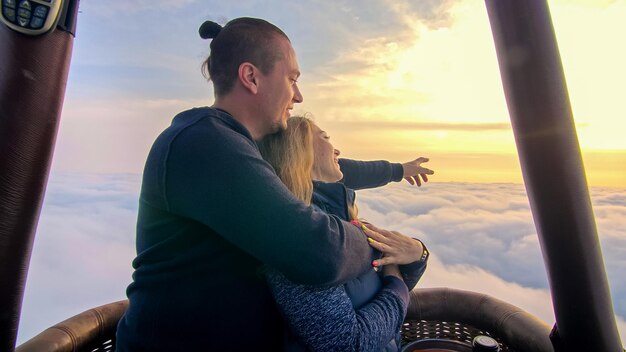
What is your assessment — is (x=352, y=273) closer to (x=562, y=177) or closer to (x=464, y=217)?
(x=562, y=177)

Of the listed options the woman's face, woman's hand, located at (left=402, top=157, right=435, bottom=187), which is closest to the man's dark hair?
the woman's face

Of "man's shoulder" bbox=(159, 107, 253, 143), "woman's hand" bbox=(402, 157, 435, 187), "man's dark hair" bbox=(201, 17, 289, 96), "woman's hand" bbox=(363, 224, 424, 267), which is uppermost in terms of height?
"man's dark hair" bbox=(201, 17, 289, 96)

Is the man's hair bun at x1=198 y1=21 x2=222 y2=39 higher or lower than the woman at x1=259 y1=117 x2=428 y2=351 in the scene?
higher

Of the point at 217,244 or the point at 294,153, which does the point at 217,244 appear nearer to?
the point at 217,244

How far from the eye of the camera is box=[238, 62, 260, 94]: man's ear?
908 mm

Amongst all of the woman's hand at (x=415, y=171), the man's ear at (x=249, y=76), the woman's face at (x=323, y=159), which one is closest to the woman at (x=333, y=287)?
the woman's face at (x=323, y=159)

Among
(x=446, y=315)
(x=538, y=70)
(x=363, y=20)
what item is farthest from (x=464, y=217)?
(x=538, y=70)

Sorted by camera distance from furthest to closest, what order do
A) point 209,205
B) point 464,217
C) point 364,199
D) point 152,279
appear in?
1. point 464,217
2. point 364,199
3. point 152,279
4. point 209,205

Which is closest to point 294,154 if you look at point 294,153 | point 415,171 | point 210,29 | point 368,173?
point 294,153

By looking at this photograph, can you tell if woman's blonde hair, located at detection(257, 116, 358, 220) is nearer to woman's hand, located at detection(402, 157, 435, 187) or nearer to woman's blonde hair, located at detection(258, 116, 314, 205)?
woman's blonde hair, located at detection(258, 116, 314, 205)

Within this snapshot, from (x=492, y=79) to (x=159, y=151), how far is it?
911mm

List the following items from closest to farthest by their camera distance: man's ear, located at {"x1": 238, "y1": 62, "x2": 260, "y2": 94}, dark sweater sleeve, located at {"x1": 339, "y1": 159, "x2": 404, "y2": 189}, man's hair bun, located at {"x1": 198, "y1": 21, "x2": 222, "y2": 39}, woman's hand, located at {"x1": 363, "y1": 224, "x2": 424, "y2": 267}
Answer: woman's hand, located at {"x1": 363, "y1": 224, "x2": 424, "y2": 267}, man's ear, located at {"x1": 238, "y1": 62, "x2": 260, "y2": 94}, man's hair bun, located at {"x1": 198, "y1": 21, "x2": 222, "y2": 39}, dark sweater sleeve, located at {"x1": 339, "y1": 159, "x2": 404, "y2": 189}

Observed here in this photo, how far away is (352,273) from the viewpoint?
0.68m

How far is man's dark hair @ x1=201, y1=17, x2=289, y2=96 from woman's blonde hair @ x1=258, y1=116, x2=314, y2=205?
176 millimetres
